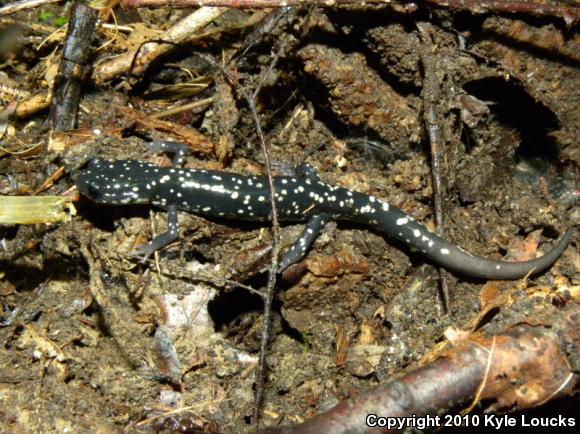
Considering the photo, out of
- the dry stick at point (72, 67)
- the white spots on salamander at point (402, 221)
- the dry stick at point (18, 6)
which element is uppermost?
the dry stick at point (18, 6)

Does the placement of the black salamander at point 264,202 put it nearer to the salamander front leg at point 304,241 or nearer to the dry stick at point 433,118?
the salamander front leg at point 304,241

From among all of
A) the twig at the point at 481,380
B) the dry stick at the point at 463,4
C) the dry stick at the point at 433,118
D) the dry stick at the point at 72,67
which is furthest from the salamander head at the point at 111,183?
the dry stick at the point at 433,118

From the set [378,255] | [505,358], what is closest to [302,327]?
[378,255]

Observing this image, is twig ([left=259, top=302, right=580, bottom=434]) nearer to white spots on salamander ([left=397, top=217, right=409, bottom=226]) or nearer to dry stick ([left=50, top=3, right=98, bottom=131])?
white spots on salamander ([left=397, top=217, right=409, bottom=226])

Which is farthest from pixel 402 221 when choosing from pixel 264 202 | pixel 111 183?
pixel 111 183

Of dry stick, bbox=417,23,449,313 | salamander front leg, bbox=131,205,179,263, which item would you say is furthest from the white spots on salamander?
salamander front leg, bbox=131,205,179,263

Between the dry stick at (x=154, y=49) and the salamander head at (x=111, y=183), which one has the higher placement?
the dry stick at (x=154, y=49)

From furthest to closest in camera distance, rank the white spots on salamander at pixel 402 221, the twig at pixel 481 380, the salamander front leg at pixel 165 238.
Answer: the white spots on salamander at pixel 402 221 → the salamander front leg at pixel 165 238 → the twig at pixel 481 380

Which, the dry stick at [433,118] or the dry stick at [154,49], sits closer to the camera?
the dry stick at [433,118]
